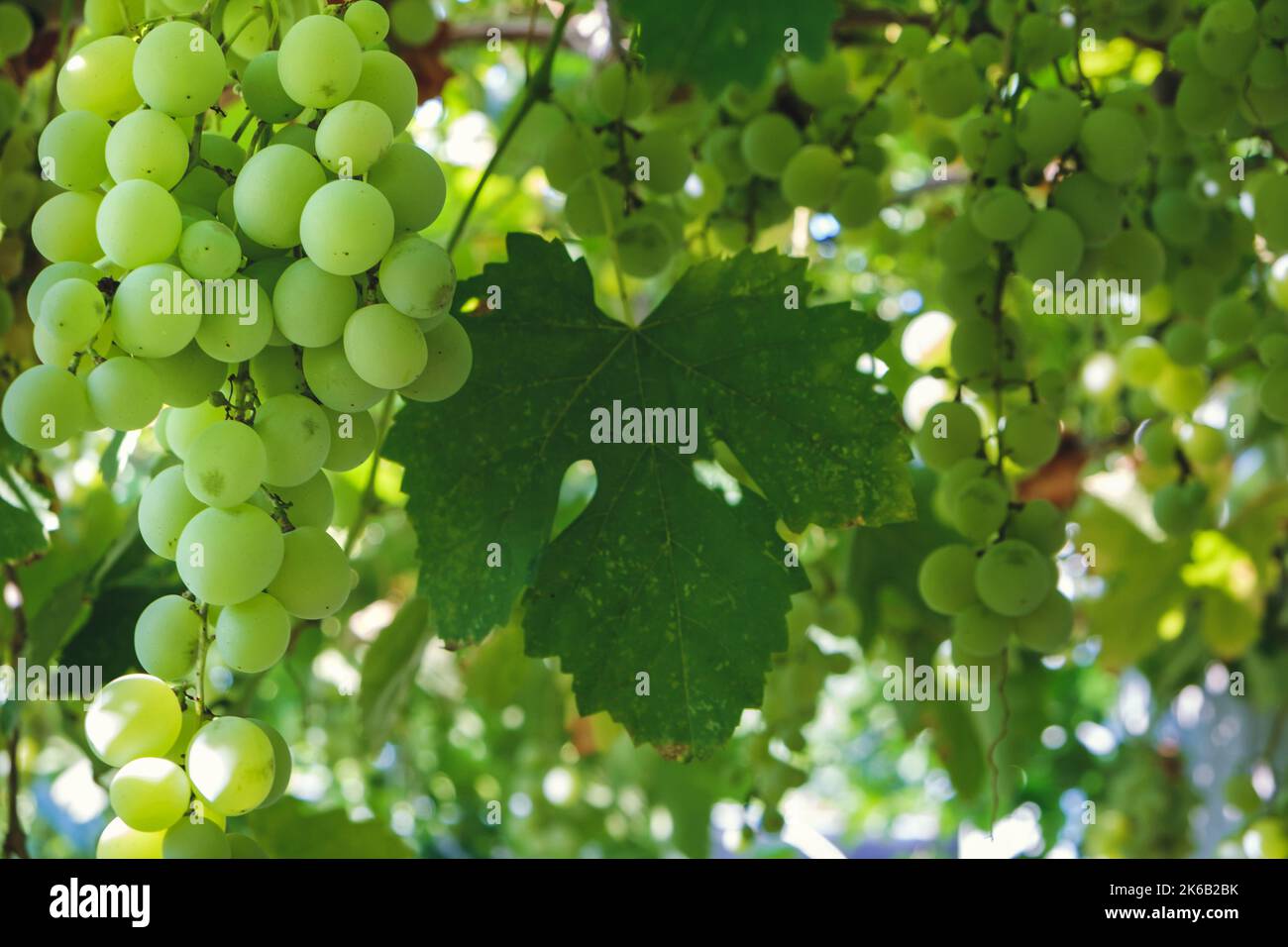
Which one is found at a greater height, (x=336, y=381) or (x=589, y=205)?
(x=589, y=205)

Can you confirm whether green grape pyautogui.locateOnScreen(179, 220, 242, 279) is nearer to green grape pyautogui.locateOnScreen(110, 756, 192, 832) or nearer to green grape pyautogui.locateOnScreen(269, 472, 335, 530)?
green grape pyautogui.locateOnScreen(269, 472, 335, 530)

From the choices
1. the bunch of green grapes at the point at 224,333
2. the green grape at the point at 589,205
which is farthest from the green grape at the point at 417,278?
the green grape at the point at 589,205

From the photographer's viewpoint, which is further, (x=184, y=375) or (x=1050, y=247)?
(x=1050, y=247)

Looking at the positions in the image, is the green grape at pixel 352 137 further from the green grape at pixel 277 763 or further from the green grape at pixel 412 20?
the green grape at pixel 412 20

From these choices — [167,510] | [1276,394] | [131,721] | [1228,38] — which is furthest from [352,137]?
[1276,394]

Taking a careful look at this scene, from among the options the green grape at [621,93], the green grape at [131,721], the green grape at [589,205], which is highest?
the green grape at [621,93]

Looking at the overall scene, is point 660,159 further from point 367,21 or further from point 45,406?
point 45,406

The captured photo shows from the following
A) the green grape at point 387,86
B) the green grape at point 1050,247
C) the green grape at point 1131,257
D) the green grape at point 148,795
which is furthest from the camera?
the green grape at point 1131,257

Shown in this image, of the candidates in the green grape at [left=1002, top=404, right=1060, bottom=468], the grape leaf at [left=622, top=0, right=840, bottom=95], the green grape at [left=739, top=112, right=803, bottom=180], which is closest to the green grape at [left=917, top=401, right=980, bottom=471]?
the green grape at [left=1002, top=404, right=1060, bottom=468]
